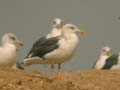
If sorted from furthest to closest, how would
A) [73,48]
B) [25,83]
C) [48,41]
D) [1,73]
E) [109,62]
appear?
[109,62], [48,41], [73,48], [1,73], [25,83]

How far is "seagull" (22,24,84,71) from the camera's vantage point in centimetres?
892

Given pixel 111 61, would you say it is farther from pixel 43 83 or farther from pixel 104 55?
pixel 43 83

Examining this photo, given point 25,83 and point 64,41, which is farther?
point 64,41

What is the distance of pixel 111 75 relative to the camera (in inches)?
389

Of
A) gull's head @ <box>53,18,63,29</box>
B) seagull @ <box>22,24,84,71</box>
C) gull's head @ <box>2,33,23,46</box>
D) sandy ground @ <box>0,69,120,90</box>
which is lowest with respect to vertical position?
sandy ground @ <box>0,69,120,90</box>

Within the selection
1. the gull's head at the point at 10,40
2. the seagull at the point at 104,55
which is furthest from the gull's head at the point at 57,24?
the seagull at the point at 104,55

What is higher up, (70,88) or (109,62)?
(109,62)

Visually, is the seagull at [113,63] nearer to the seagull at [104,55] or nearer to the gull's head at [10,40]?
the seagull at [104,55]

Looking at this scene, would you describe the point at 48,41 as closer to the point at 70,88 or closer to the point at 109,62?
the point at 70,88

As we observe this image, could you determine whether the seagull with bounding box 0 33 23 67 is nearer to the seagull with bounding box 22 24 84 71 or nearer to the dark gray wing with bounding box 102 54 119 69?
the seagull with bounding box 22 24 84 71

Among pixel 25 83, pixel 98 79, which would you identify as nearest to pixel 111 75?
pixel 98 79

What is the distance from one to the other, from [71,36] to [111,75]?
118cm

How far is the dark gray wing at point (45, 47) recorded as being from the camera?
933 centimetres

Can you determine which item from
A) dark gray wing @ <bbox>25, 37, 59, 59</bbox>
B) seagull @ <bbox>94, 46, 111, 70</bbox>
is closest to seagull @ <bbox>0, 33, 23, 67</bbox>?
dark gray wing @ <bbox>25, 37, 59, 59</bbox>
